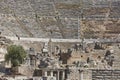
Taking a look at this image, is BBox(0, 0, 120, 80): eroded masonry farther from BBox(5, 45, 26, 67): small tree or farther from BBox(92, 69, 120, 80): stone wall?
BBox(92, 69, 120, 80): stone wall

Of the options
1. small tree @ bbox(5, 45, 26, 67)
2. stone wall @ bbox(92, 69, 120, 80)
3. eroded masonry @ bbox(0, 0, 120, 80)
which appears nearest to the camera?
stone wall @ bbox(92, 69, 120, 80)

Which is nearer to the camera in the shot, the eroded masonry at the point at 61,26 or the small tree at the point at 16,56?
the small tree at the point at 16,56

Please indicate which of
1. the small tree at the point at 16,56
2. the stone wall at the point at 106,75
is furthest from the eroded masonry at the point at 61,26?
the stone wall at the point at 106,75

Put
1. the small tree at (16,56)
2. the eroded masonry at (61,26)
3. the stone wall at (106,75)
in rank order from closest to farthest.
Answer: the stone wall at (106,75) < the small tree at (16,56) < the eroded masonry at (61,26)

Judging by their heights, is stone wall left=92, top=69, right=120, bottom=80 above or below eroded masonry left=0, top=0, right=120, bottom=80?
below

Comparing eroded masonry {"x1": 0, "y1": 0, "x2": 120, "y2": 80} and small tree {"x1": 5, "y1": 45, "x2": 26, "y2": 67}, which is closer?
small tree {"x1": 5, "y1": 45, "x2": 26, "y2": 67}

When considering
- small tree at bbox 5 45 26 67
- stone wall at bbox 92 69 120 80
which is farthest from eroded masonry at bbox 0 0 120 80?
stone wall at bbox 92 69 120 80

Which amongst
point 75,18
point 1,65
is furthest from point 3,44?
point 75,18

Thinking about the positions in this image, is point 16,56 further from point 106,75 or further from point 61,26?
point 61,26

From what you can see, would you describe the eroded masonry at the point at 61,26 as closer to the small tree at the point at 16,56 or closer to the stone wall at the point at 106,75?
the small tree at the point at 16,56

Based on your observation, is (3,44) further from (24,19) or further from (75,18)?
(75,18)

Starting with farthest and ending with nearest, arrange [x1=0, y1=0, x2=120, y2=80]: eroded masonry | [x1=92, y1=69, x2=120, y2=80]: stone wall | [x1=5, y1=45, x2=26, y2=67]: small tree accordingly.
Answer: [x1=0, y1=0, x2=120, y2=80]: eroded masonry < [x1=5, y1=45, x2=26, y2=67]: small tree < [x1=92, y1=69, x2=120, y2=80]: stone wall

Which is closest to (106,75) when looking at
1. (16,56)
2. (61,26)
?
(16,56)

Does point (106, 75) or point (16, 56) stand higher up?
Result: point (16, 56)
